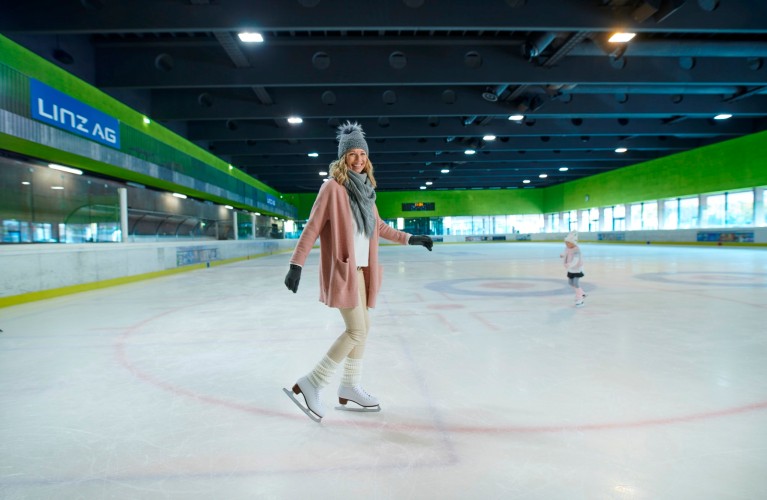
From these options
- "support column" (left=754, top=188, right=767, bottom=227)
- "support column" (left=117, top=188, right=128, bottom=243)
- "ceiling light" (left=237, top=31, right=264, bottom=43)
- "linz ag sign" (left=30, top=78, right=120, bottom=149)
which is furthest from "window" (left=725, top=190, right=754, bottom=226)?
"linz ag sign" (left=30, top=78, right=120, bottom=149)

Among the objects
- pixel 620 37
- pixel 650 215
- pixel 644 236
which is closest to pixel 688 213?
pixel 650 215

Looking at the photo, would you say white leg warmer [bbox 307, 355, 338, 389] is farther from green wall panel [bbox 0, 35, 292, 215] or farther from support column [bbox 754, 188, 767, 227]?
support column [bbox 754, 188, 767, 227]

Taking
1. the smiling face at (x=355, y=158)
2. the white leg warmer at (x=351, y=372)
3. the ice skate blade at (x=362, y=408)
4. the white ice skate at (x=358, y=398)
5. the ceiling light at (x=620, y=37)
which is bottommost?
the ice skate blade at (x=362, y=408)

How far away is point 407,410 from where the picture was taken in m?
2.39

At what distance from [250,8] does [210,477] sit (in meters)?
7.08

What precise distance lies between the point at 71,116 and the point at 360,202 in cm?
879

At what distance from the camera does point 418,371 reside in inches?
121

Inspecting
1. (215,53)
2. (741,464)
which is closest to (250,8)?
(215,53)

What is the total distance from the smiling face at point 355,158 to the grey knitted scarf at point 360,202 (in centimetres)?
7

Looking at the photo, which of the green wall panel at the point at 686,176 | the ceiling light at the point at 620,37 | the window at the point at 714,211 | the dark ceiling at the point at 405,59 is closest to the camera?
the dark ceiling at the point at 405,59

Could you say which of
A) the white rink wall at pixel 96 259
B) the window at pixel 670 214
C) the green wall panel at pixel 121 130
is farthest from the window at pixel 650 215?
the green wall panel at pixel 121 130

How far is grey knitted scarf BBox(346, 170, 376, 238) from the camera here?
7.29 ft

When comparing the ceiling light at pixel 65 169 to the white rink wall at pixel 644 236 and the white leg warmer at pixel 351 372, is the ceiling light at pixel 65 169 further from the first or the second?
the white rink wall at pixel 644 236

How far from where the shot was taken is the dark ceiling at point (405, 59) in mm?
6594
